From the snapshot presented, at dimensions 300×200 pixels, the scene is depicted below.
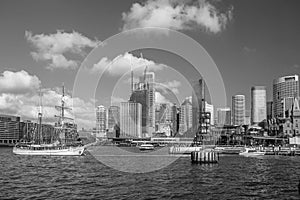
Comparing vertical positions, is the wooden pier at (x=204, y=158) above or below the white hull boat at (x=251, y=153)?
above

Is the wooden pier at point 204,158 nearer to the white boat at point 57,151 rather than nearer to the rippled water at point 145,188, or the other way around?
the rippled water at point 145,188

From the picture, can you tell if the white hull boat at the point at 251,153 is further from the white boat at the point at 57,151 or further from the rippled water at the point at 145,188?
the rippled water at the point at 145,188

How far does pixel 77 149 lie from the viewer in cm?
17088

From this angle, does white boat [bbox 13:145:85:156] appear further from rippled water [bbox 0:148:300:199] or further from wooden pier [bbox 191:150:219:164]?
rippled water [bbox 0:148:300:199]

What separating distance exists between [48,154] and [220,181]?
11841cm

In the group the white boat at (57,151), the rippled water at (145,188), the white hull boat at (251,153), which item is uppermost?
the rippled water at (145,188)

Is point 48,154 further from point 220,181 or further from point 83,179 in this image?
point 220,181

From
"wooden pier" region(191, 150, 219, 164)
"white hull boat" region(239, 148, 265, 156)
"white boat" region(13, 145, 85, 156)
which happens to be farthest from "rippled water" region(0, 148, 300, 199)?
"white hull boat" region(239, 148, 265, 156)

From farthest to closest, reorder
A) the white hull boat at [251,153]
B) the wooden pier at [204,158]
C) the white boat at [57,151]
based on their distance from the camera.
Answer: the white hull boat at [251,153] → the white boat at [57,151] → the wooden pier at [204,158]

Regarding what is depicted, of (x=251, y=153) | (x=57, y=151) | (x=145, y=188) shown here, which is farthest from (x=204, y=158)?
(x=57, y=151)

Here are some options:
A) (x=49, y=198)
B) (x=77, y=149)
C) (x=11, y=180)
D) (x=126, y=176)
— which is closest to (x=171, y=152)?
(x=77, y=149)

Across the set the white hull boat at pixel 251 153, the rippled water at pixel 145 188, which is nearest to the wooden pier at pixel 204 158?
the rippled water at pixel 145 188

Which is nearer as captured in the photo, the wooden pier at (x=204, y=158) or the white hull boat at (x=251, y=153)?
the wooden pier at (x=204, y=158)

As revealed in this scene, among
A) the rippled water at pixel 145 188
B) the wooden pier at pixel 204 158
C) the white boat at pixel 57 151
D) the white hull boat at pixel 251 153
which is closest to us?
the rippled water at pixel 145 188
